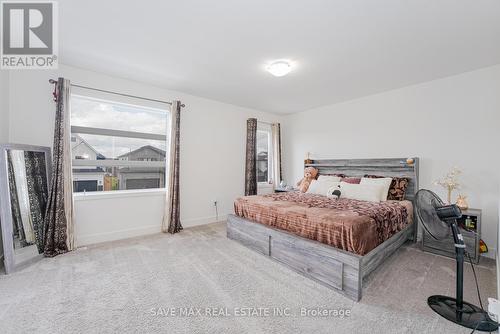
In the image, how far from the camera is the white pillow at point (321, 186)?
371 cm

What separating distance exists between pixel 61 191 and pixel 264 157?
399 cm

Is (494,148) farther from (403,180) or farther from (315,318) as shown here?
(315,318)

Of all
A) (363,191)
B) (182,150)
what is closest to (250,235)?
(363,191)

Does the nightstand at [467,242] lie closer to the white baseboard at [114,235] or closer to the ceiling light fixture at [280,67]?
the ceiling light fixture at [280,67]

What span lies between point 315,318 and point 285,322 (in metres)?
0.24

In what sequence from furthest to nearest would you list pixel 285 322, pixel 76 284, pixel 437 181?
pixel 437 181, pixel 76 284, pixel 285 322

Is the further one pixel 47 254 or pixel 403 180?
pixel 403 180

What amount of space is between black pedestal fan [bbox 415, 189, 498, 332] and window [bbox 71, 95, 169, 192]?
368 centimetres

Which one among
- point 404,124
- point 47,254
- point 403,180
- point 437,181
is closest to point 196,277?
point 47,254

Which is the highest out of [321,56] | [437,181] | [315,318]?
[321,56]

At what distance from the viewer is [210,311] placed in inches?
67.8

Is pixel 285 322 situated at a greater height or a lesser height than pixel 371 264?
lesser

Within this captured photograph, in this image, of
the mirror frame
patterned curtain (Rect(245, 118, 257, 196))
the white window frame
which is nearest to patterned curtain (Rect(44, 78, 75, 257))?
the mirror frame

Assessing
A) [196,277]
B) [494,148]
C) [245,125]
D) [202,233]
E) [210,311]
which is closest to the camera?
[210,311]
